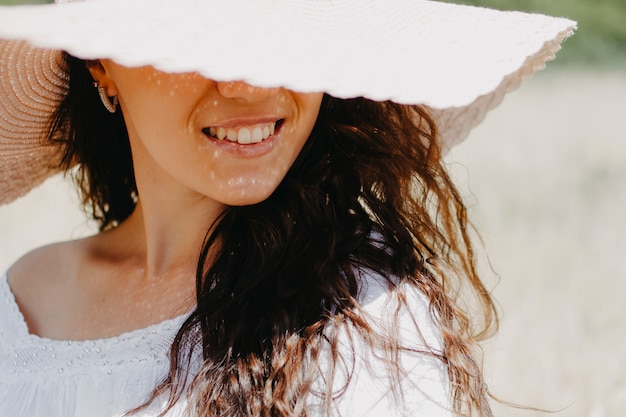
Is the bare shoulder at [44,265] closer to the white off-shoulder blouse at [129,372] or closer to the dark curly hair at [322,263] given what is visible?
the white off-shoulder blouse at [129,372]

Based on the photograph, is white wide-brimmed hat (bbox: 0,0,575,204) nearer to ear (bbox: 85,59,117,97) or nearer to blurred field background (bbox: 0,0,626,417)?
ear (bbox: 85,59,117,97)

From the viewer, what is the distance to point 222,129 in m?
1.70

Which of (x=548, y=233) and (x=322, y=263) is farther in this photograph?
(x=548, y=233)

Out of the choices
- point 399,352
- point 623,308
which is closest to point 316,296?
point 399,352

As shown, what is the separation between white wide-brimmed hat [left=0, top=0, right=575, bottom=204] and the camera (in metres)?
1.30

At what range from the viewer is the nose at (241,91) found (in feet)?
5.28

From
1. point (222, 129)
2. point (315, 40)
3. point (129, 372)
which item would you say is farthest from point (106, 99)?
point (315, 40)

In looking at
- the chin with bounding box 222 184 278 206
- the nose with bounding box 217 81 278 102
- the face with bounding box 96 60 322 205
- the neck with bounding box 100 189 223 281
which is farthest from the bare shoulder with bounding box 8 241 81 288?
the nose with bounding box 217 81 278 102

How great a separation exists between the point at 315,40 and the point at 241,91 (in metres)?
0.22

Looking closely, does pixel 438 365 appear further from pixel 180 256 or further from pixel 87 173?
pixel 87 173

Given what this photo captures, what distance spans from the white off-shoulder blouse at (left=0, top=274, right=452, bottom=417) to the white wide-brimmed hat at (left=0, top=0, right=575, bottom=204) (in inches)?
17.9

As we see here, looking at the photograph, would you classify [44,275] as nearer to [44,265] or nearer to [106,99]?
[44,265]

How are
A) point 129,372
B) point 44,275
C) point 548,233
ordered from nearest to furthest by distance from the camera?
point 129,372 → point 44,275 → point 548,233

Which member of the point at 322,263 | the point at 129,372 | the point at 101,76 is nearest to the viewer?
the point at 322,263
